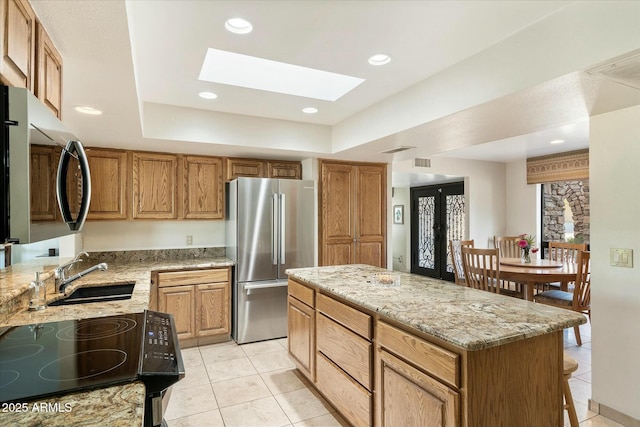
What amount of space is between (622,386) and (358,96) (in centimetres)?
286

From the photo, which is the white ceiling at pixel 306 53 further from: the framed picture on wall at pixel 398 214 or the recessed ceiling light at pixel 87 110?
the framed picture on wall at pixel 398 214

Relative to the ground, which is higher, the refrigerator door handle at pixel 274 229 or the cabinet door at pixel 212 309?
the refrigerator door handle at pixel 274 229

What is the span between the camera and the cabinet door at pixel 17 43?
3.40 feet

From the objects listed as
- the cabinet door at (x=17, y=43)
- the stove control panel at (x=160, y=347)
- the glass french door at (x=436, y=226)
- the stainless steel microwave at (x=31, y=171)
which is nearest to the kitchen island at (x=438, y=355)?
the stove control panel at (x=160, y=347)

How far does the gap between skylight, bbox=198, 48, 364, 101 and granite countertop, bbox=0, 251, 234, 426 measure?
1.67 meters

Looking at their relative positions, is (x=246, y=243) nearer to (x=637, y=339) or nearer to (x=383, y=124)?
(x=383, y=124)

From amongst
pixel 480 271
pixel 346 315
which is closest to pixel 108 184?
pixel 346 315

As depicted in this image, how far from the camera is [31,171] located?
98 centimetres

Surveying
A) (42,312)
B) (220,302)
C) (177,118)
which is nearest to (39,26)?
(42,312)

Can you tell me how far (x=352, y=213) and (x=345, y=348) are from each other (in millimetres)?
2391

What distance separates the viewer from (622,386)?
7.71 feet

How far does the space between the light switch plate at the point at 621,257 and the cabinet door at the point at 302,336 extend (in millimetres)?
2145

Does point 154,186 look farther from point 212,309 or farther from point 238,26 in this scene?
point 238,26

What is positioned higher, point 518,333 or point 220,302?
point 518,333
